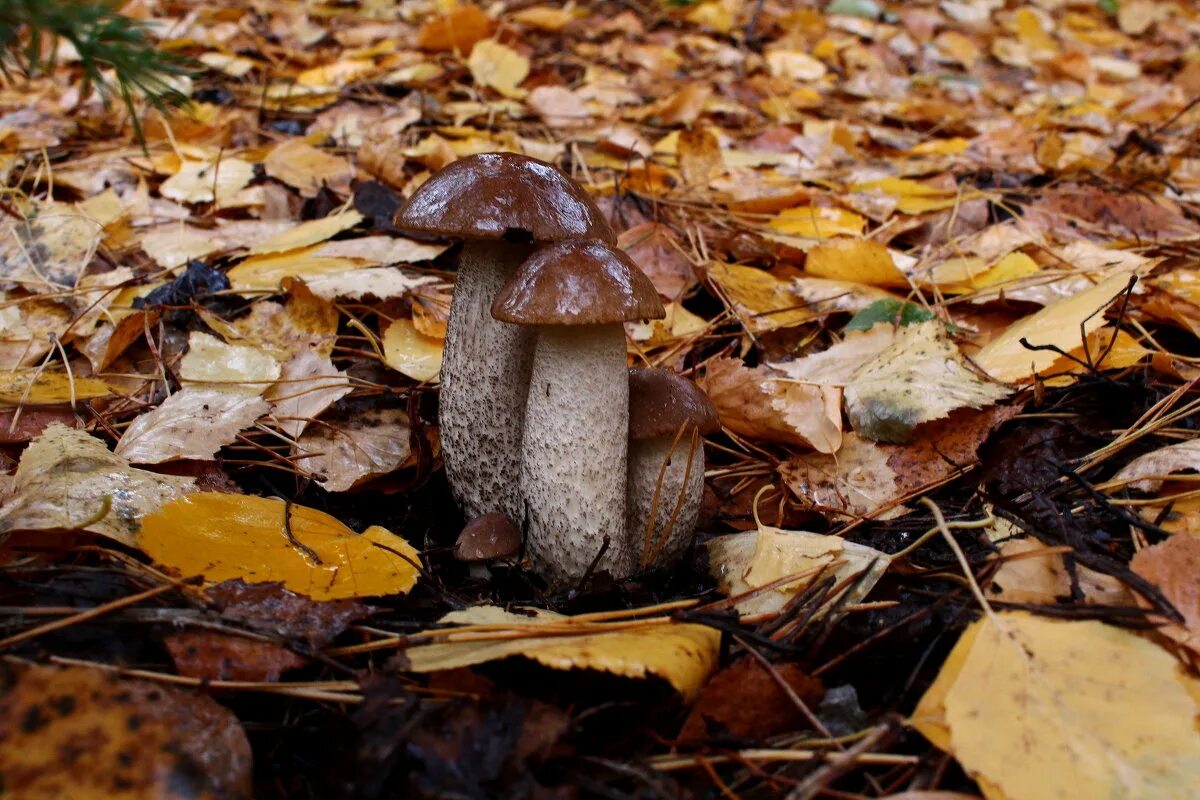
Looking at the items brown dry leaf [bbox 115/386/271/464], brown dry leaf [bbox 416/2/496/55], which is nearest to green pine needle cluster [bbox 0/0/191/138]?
brown dry leaf [bbox 115/386/271/464]

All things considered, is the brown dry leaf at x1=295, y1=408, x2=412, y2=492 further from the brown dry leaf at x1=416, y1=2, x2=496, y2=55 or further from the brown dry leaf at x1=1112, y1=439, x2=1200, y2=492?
the brown dry leaf at x1=416, y1=2, x2=496, y2=55

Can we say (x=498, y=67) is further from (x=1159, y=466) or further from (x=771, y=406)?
(x=1159, y=466)

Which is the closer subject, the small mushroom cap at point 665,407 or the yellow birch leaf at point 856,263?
the small mushroom cap at point 665,407

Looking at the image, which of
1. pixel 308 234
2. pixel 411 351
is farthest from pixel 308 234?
pixel 411 351

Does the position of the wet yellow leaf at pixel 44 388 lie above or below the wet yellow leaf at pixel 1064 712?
below

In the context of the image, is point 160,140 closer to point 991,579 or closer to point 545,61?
point 545,61

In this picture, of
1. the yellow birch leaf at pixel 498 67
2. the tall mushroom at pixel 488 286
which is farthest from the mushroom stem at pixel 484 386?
the yellow birch leaf at pixel 498 67

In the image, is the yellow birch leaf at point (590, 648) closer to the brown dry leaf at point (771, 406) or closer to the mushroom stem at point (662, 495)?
the mushroom stem at point (662, 495)
